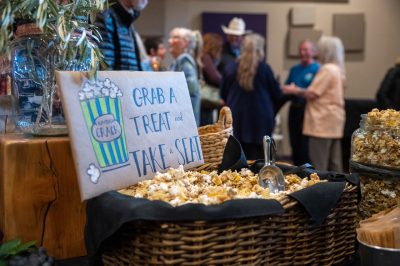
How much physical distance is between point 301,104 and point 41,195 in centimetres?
331

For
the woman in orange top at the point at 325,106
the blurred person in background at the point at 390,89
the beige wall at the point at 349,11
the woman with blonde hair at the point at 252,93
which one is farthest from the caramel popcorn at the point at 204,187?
the beige wall at the point at 349,11

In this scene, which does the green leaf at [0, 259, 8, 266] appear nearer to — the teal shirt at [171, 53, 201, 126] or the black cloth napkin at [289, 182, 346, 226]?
the black cloth napkin at [289, 182, 346, 226]

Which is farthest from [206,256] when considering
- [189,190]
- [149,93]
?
[149,93]

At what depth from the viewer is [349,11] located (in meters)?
6.14

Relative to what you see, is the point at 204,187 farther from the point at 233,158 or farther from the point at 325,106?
the point at 325,106

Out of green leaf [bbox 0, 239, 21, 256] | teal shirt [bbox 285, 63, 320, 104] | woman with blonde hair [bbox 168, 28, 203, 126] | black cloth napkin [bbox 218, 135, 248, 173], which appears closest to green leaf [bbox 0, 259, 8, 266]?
green leaf [bbox 0, 239, 21, 256]

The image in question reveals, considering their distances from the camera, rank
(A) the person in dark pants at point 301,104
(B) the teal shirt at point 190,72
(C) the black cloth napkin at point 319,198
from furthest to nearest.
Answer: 1. (A) the person in dark pants at point 301,104
2. (B) the teal shirt at point 190,72
3. (C) the black cloth napkin at point 319,198

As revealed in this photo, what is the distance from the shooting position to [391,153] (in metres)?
1.05

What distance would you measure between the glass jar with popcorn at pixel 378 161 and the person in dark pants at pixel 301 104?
3.02 metres

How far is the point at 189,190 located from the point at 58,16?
433 millimetres

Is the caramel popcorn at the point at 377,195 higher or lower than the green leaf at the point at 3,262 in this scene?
higher

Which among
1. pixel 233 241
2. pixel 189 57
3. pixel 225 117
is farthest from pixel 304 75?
pixel 233 241

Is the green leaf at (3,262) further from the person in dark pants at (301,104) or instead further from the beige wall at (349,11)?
the beige wall at (349,11)

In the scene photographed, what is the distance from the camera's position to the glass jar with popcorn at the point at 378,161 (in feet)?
3.43
